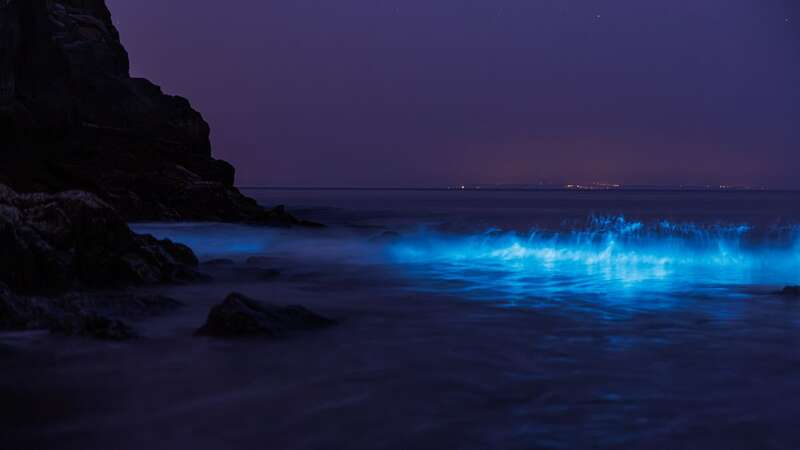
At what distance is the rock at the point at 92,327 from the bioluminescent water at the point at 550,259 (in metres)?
6.85

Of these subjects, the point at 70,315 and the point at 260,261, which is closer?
the point at 70,315

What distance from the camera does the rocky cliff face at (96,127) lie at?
26141 mm

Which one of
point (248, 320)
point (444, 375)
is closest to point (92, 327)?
point (248, 320)

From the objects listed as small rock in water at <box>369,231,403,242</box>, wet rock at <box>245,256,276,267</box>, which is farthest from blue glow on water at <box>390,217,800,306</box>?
wet rock at <box>245,256,276,267</box>

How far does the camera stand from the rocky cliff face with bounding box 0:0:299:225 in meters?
26.1

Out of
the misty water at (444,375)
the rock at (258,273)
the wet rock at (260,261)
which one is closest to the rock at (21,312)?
the misty water at (444,375)

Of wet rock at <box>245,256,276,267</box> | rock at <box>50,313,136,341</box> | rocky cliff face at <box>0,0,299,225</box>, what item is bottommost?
wet rock at <box>245,256,276,267</box>

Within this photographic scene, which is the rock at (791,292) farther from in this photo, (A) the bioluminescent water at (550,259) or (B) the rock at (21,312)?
(B) the rock at (21,312)

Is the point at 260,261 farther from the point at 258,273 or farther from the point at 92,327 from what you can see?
the point at 92,327

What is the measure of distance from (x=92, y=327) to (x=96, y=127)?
31380 millimetres

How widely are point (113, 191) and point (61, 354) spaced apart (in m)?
A: 26.8

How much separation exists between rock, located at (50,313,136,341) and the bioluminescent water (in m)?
6.85

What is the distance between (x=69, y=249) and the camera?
11617 millimetres

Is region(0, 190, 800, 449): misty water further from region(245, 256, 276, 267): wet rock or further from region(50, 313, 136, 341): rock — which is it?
region(245, 256, 276, 267): wet rock
